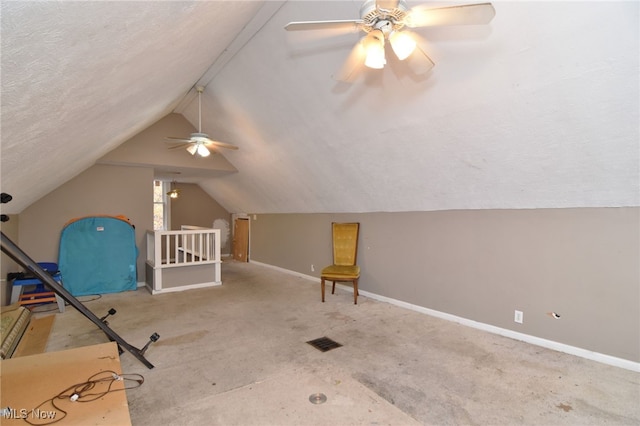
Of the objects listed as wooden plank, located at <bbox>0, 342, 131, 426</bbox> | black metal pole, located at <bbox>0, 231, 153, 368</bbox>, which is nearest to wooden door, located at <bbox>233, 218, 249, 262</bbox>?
black metal pole, located at <bbox>0, 231, 153, 368</bbox>

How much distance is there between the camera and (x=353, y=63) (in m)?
2.19

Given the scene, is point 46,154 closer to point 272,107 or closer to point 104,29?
point 104,29

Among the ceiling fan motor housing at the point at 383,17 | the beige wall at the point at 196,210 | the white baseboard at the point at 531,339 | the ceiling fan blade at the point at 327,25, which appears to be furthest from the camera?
the beige wall at the point at 196,210

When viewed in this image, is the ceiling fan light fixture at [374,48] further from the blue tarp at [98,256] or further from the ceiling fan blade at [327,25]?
the blue tarp at [98,256]

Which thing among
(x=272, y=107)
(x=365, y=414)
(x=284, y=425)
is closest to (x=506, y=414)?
(x=365, y=414)

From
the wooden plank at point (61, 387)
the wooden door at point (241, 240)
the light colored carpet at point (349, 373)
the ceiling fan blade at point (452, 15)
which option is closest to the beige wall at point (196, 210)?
the wooden door at point (241, 240)

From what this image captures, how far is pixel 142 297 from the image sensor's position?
17.0 feet

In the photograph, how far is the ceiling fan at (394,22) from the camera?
63.8 inches

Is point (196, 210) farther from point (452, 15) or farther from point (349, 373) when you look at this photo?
point (452, 15)

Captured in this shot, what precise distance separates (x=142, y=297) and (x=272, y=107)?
149 inches

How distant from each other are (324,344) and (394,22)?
287 cm

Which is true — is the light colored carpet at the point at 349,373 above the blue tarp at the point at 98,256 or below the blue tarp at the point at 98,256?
below

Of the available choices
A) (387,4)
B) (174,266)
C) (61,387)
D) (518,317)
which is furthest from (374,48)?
(174,266)

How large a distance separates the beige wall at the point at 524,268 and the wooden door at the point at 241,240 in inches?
194
